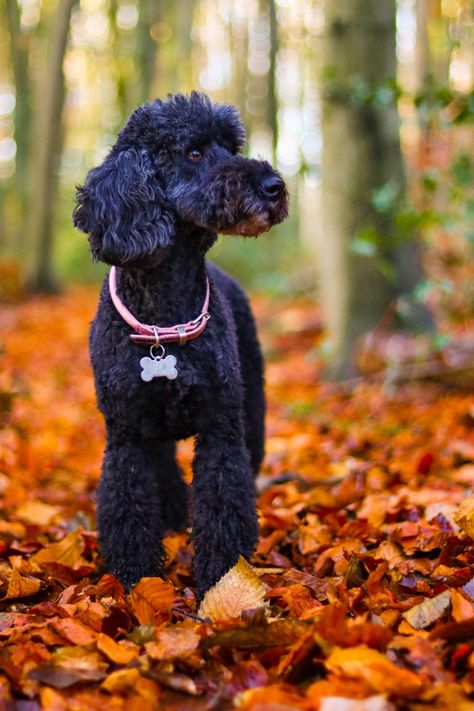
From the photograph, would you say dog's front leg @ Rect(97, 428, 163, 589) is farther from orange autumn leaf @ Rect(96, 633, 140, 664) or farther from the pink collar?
orange autumn leaf @ Rect(96, 633, 140, 664)

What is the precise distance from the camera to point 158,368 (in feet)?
10.0

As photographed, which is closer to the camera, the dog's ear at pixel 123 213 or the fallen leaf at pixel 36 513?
the dog's ear at pixel 123 213

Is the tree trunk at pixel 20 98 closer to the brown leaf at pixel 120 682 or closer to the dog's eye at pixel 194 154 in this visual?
the dog's eye at pixel 194 154

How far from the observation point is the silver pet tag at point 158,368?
305cm

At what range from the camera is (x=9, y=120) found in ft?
77.0

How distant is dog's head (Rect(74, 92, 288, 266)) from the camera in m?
3.01

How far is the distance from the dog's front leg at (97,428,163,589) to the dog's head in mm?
854

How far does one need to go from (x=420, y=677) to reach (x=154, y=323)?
1.75 meters

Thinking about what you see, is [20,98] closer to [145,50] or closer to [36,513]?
[145,50]

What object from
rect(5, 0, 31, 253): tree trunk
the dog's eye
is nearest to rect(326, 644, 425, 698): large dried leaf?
the dog's eye

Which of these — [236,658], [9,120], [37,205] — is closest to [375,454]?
[236,658]

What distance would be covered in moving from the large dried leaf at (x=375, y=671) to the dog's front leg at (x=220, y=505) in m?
1.05

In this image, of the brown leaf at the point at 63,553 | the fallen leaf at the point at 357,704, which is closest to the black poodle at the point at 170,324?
the brown leaf at the point at 63,553

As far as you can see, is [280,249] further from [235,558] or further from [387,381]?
[235,558]
